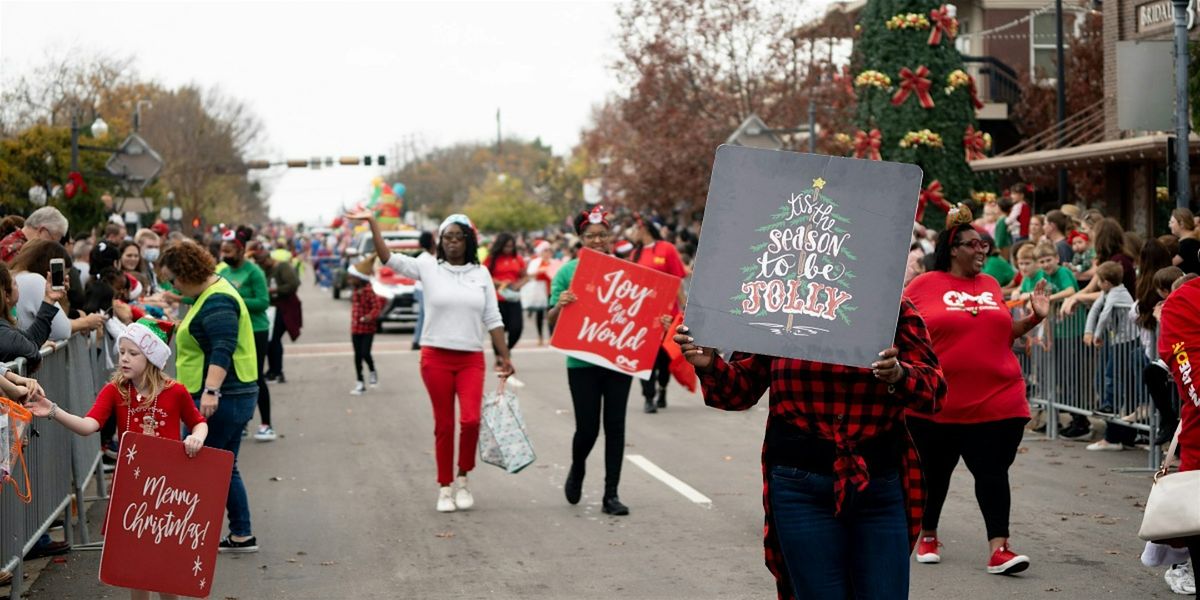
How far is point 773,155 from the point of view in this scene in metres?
5.00

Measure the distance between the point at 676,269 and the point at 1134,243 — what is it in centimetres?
424

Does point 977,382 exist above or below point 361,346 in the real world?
above

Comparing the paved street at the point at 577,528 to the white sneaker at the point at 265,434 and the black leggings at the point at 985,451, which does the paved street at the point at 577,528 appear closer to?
the white sneaker at the point at 265,434

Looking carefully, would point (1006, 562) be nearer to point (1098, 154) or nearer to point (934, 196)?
point (1098, 154)

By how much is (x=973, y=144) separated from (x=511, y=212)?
65467mm

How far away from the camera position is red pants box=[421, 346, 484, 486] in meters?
10.3

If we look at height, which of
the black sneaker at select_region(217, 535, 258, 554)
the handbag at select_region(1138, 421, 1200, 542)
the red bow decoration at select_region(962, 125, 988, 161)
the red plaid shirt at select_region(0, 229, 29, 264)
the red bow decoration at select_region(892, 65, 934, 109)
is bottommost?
the black sneaker at select_region(217, 535, 258, 554)

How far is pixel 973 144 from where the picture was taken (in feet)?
89.0

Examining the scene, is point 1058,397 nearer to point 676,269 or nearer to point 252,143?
point 676,269

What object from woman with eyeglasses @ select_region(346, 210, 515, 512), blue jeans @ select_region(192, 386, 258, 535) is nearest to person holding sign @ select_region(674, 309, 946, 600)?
blue jeans @ select_region(192, 386, 258, 535)

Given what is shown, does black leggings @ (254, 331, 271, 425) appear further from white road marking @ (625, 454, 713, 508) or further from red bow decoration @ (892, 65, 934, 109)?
red bow decoration @ (892, 65, 934, 109)

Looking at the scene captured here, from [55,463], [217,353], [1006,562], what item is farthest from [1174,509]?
[55,463]

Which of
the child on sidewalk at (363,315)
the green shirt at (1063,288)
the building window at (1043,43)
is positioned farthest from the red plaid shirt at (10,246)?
the building window at (1043,43)

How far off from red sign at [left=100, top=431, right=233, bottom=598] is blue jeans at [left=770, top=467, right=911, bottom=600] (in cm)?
317
